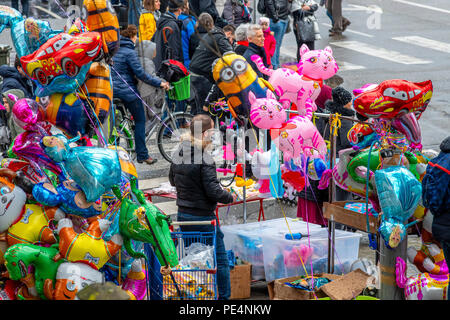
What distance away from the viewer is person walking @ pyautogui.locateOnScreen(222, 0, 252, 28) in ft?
46.5

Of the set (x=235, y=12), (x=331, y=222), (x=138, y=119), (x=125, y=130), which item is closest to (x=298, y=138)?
(x=331, y=222)

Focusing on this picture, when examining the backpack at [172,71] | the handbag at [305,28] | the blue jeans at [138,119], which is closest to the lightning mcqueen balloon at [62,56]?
the blue jeans at [138,119]

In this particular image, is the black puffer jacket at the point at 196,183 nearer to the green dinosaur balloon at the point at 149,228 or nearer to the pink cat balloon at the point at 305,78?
the green dinosaur balloon at the point at 149,228

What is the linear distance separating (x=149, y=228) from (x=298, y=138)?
2155mm

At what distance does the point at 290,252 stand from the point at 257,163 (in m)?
0.92

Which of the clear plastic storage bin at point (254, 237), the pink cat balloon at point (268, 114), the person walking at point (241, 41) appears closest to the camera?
the pink cat balloon at point (268, 114)

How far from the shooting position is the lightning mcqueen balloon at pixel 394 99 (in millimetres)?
5527

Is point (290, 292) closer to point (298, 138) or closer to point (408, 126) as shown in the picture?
point (298, 138)

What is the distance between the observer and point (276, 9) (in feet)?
47.2

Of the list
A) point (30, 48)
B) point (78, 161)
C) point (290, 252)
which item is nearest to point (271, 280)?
point (290, 252)

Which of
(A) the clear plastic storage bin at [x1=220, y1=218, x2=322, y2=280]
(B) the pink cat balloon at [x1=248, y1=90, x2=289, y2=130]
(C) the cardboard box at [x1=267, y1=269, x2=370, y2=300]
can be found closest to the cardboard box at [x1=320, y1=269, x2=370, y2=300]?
(C) the cardboard box at [x1=267, y1=269, x2=370, y2=300]

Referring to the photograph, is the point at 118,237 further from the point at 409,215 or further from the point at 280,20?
A: the point at 280,20

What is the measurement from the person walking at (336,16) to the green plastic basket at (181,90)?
8.14 metres
